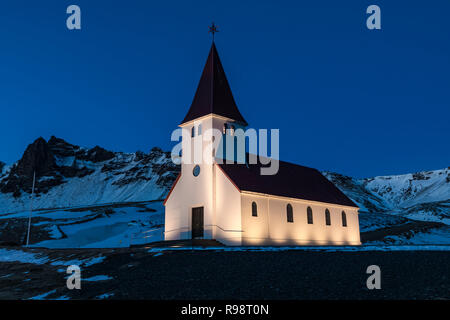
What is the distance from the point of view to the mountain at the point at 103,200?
54.0 m

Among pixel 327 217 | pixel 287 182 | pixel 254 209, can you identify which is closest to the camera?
pixel 254 209

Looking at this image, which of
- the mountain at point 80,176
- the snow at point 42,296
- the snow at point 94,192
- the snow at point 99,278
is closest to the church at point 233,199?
the snow at point 99,278

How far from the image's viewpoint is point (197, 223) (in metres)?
29.4

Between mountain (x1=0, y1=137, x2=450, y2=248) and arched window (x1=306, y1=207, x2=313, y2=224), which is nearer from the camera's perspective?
arched window (x1=306, y1=207, x2=313, y2=224)

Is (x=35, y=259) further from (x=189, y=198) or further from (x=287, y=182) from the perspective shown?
(x=287, y=182)

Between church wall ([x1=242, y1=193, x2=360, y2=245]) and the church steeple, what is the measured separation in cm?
724

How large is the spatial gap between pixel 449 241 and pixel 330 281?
131 ft

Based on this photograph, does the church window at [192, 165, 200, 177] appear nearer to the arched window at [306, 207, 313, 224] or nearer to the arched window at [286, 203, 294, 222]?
the arched window at [286, 203, 294, 222]

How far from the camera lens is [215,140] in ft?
97.4

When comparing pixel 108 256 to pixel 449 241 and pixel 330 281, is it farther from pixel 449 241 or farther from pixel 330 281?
pixel 449 241

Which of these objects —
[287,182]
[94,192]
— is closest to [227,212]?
[287,182]

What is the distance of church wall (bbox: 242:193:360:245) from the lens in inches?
1072

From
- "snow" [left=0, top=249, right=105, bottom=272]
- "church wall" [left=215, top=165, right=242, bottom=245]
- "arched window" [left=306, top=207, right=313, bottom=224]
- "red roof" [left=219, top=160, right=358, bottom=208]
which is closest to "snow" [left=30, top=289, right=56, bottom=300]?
"snow" [left=0, top=249, right=105, bottom=272]

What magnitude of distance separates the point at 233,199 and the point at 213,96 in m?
8.63
